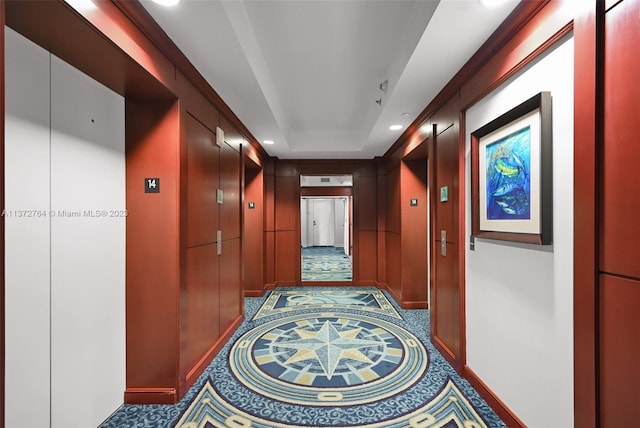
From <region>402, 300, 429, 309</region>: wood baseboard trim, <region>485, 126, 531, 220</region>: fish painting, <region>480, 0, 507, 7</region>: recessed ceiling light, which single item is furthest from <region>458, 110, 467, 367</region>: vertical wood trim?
<region>402, 300, 429, 309</region>: wood baseboard trim

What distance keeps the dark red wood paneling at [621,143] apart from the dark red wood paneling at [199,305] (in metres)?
2.59

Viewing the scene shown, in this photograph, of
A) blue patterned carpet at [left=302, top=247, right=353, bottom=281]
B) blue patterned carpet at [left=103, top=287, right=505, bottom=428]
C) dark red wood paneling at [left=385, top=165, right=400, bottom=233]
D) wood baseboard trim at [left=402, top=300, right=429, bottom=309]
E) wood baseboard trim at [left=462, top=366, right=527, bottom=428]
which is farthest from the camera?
blue patterned carpet at [left=302, top=247, right=353, bottom=281]

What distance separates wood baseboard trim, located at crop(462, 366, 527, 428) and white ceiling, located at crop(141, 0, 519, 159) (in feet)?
8.19

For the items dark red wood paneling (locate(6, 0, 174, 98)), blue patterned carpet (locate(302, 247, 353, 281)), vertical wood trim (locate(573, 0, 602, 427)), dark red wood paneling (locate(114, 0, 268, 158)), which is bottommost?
blue patterned carpet (locate(302, 247, 353, 281))

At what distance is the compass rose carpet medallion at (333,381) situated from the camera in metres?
2.05

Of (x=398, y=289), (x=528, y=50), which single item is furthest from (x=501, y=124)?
(x=398, y=289)

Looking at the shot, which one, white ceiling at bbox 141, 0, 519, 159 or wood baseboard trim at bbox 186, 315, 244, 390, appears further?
wood baseboard trim at bbox 186, 315, 244, 390

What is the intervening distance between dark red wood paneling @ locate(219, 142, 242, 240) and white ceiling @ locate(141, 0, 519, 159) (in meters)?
0.51

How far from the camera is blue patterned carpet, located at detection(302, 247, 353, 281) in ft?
22.2

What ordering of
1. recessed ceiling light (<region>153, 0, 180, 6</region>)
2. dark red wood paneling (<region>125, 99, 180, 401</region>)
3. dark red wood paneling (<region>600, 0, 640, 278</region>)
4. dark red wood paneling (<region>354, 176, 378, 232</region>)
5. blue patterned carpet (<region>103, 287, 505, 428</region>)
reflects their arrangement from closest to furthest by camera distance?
1. dark red wood paneling (<region>600, 0, 640, 278</region>)
2. recessed ceiling light (<region>153, 0, 180, 6</region>)
3. blue patterned carpet (<region>103, 287, 505, 428</region>)
4. dark red wood paneling (<region>125, 99, 180, 401</region>)
5. dark red wood paneling (<region>354, 176, 378, 232</region>)

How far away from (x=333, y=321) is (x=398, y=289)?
4.99 feet

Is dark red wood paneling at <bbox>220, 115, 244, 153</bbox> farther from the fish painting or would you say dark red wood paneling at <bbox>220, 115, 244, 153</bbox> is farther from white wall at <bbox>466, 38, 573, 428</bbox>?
the fish painting

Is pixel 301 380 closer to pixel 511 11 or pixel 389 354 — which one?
pixel 389 354

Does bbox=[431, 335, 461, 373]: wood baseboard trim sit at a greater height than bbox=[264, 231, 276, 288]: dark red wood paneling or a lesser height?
lesser
